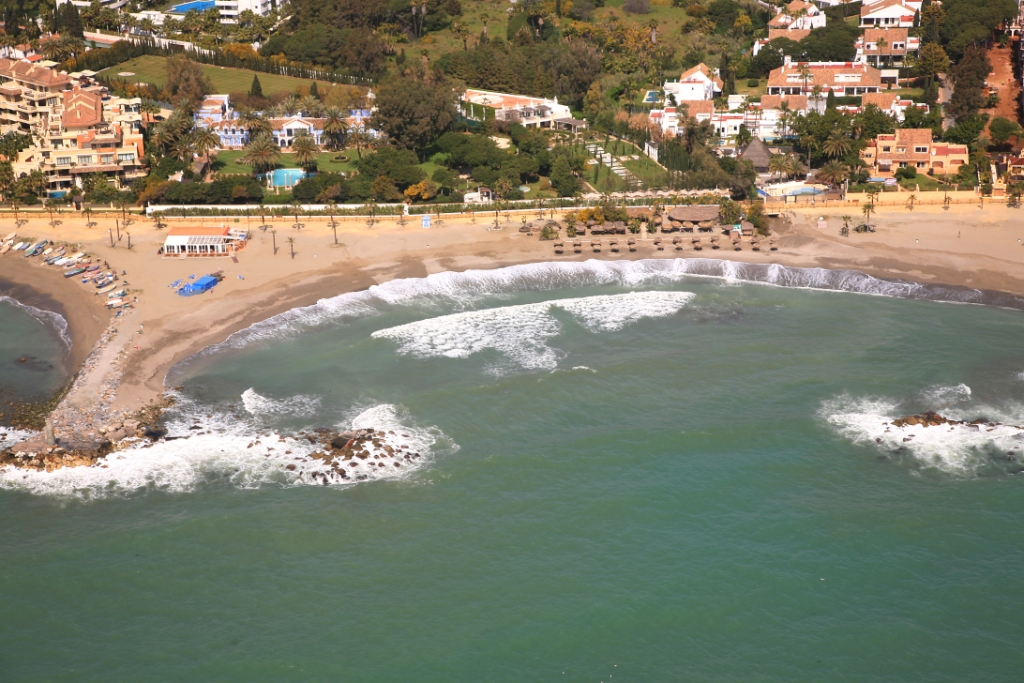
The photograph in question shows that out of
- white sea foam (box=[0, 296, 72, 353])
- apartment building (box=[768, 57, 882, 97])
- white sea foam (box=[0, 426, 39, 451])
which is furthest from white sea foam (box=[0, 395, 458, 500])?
apartment building (box=[768, 57, 882, 97])

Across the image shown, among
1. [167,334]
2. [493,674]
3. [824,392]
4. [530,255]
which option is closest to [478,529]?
[493,674]

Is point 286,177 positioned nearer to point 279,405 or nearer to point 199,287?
point 199,287

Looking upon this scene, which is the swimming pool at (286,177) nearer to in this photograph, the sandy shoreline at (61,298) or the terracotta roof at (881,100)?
the sandy shoreline at (61,298)

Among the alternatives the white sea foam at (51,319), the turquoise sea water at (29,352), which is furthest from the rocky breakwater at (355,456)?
the white sea foam at (51,319)

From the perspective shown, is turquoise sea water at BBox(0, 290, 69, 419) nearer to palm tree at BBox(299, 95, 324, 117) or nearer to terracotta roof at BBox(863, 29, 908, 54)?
palm tree at BBox(299, 95, 324, 117)

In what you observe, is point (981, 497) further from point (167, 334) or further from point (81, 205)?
point (81, 205)

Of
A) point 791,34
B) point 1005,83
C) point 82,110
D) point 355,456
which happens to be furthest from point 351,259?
point 1005,83
